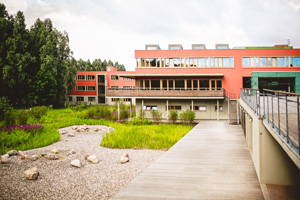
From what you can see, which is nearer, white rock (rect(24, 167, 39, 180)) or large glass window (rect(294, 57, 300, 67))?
white rock (rect(24, 167, 39, 180))

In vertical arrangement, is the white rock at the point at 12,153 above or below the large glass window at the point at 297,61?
below

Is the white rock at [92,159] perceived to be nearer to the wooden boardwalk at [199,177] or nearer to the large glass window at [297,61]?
the wooden boardwalk at [199,177]

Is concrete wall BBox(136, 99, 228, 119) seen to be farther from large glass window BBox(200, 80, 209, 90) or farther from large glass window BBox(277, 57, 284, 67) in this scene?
large glass window BBox(277, 57, 284, 67)

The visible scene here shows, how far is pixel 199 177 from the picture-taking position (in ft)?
22.4

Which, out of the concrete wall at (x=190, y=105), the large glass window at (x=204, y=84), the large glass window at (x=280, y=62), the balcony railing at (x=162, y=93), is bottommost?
the concrete wall at (x=190, y=105)

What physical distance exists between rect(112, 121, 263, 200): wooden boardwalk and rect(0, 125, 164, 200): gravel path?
108 centimetres

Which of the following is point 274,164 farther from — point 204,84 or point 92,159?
point 204,84

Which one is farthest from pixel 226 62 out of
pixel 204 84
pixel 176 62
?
pixel 176 62

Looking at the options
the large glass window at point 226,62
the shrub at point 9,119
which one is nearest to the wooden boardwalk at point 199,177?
the shrub at point 9,119

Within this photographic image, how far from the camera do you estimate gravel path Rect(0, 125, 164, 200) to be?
6656 millimetres

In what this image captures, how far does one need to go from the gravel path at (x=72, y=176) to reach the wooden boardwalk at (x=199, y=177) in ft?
3.55

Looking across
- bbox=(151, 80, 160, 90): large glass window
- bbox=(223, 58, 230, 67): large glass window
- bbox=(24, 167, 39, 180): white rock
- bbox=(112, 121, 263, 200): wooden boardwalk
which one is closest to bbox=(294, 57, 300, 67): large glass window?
bbox=(223, 58, 230, 67): large glass window

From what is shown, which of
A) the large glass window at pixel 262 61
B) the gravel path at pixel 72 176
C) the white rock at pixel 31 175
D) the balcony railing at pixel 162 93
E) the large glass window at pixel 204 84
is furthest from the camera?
the large glass window at pixel 262 61

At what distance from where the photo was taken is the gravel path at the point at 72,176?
6.66 m
